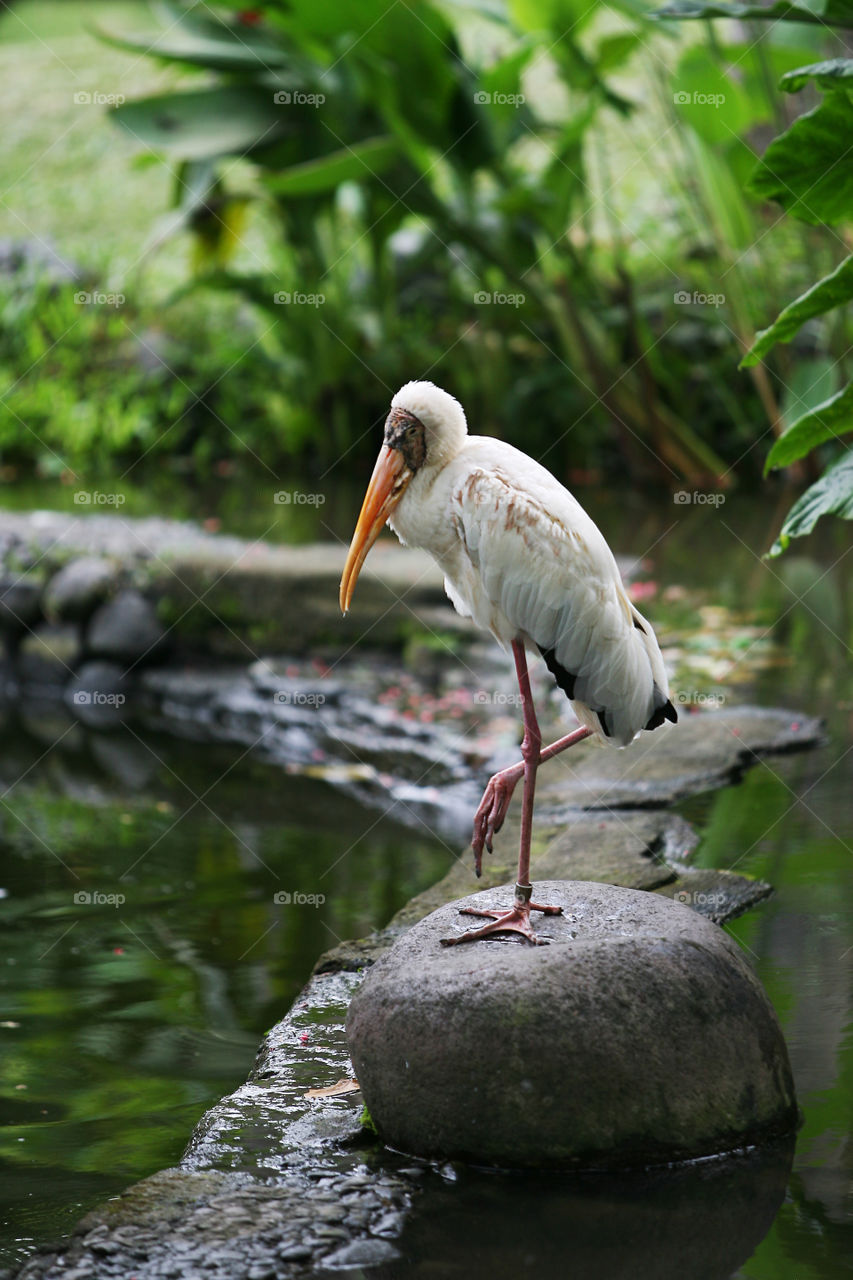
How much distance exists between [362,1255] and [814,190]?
3.18m

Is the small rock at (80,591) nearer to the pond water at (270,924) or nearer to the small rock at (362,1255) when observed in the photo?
the pond water at (270,924)

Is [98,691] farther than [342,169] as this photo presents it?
No

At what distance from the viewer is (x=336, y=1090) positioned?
11.8ft

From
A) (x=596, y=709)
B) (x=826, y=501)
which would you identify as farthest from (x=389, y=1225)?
(x=826, y=501)

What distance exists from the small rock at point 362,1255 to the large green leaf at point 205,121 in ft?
30.1

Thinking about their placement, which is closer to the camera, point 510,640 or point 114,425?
point 510,640

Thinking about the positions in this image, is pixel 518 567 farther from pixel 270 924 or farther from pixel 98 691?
pixel 98 691

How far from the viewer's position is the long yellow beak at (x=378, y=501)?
3.59m

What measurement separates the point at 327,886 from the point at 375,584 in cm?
298

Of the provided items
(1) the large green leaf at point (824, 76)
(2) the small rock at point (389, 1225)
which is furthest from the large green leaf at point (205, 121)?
(2) the small rock at point (389, 1225)

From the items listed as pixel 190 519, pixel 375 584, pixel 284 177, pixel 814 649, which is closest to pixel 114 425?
pixel 190 519

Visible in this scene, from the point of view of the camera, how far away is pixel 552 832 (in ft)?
17.4

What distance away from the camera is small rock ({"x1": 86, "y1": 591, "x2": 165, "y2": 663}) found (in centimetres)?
838

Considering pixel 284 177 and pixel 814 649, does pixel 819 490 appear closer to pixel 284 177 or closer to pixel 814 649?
pixel 814 649
